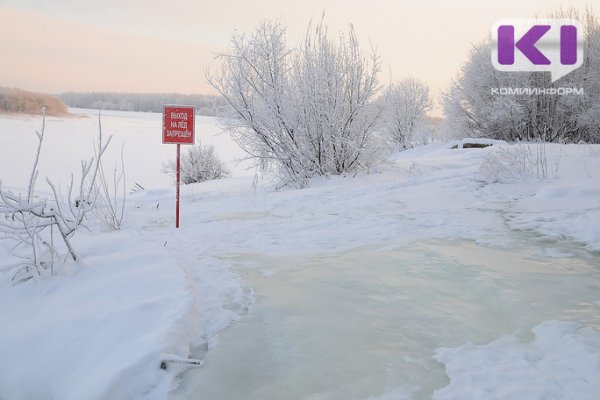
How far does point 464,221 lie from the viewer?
4926 mm

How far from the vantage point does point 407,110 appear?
27.8 metres

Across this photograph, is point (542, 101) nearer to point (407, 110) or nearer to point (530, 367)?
point (407, 110)

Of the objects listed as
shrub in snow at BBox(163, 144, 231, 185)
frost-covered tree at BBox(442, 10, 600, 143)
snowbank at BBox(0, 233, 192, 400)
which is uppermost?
frost-covered tree at BBox(442, 10, 600, 143)

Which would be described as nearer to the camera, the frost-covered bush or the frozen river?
the frozen river

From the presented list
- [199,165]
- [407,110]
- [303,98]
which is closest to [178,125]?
[303,98]

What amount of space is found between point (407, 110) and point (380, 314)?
2652 centimetres

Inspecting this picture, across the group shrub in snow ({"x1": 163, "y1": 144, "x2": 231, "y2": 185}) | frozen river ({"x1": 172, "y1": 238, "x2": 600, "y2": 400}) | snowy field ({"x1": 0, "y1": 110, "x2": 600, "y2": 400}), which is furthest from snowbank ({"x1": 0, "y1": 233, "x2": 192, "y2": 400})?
shrub in snow ({"x1": 163, "y1": 144, "x2": 231, "y2": 185})

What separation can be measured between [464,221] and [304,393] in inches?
137

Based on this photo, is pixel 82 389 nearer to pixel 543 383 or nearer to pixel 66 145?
pixel 543 383

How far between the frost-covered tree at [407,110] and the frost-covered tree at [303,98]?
710 inches

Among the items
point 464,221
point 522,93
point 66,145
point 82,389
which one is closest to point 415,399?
point 82,389

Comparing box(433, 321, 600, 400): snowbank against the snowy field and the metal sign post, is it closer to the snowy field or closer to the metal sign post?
the snowy field

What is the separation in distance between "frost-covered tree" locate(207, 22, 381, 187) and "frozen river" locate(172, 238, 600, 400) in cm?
621

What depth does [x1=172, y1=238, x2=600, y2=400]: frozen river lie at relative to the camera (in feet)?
6.84
